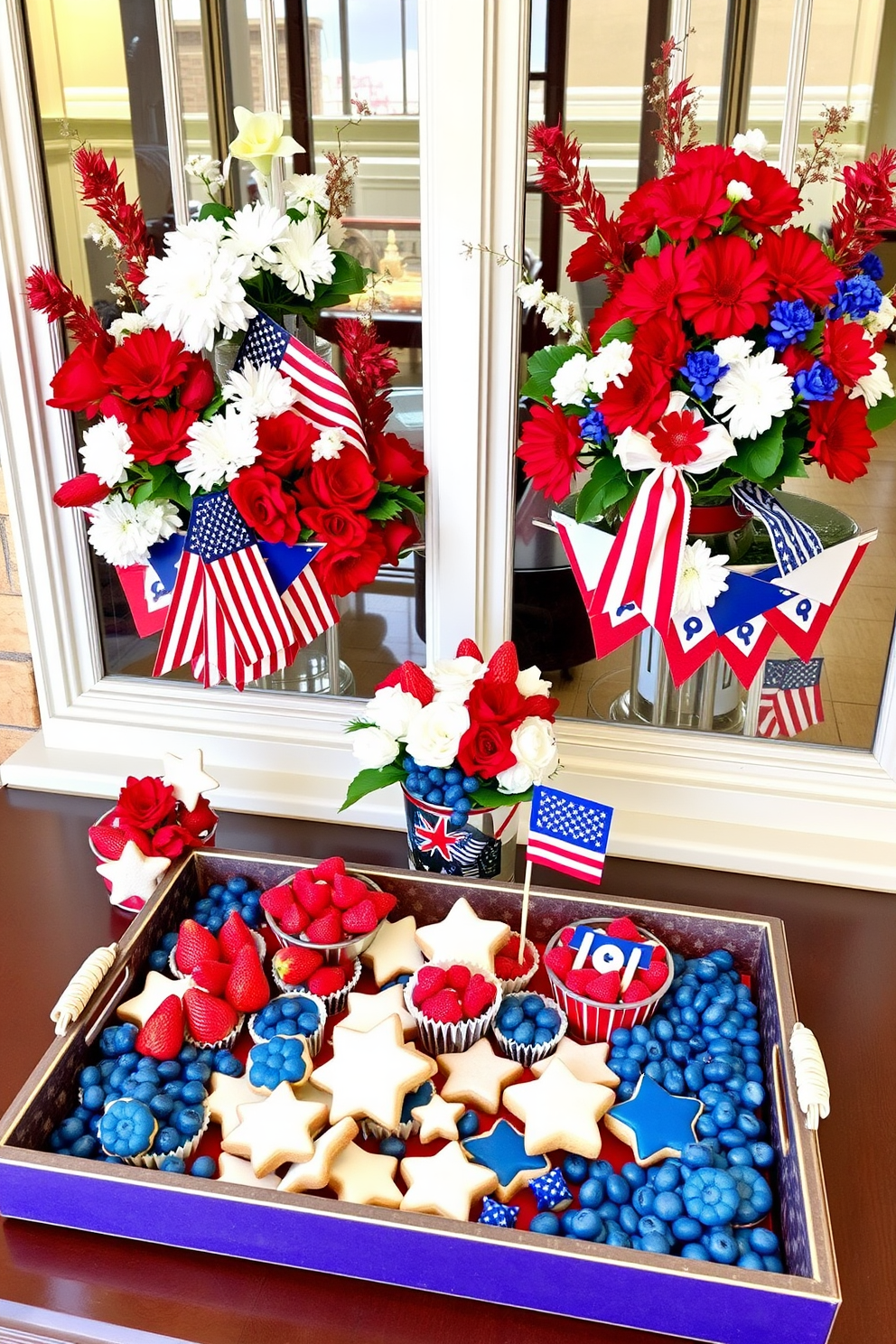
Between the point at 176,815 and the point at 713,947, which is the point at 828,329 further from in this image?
the point at 176,815

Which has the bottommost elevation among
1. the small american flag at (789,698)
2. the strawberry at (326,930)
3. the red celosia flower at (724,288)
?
the strawberry at (326,930)

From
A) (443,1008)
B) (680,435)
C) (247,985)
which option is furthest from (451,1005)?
(680,435)

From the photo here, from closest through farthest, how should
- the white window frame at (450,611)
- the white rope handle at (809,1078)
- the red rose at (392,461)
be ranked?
the white rope handle at (809,1078) < the white window frame at (450,611) < the red rose at (392,461)

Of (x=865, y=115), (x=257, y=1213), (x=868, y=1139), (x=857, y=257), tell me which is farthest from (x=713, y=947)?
(x=865, y=115)

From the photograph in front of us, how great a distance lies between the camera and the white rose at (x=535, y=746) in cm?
125

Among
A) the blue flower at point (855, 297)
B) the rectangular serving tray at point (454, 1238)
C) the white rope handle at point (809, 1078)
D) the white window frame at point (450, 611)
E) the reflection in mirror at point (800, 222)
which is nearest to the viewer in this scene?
the rectangular serving tray at point (454, 1238)

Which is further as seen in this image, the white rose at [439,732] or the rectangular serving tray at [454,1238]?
the white rose at [439,732]

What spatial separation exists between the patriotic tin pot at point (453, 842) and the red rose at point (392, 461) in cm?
38

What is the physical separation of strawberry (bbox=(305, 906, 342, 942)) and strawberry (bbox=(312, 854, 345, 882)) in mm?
55

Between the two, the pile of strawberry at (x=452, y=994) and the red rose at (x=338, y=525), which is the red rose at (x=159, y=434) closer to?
the red rose at (x=338, y=525)

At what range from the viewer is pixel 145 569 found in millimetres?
1450

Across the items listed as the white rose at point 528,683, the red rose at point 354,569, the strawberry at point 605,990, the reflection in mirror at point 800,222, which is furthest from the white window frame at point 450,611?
the strawberry at point 605,990

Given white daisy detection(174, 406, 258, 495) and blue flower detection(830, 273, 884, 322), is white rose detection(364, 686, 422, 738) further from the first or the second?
blue flower detection(830, 273, 884, 322)

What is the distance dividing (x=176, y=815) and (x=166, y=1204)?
0.55 meters
